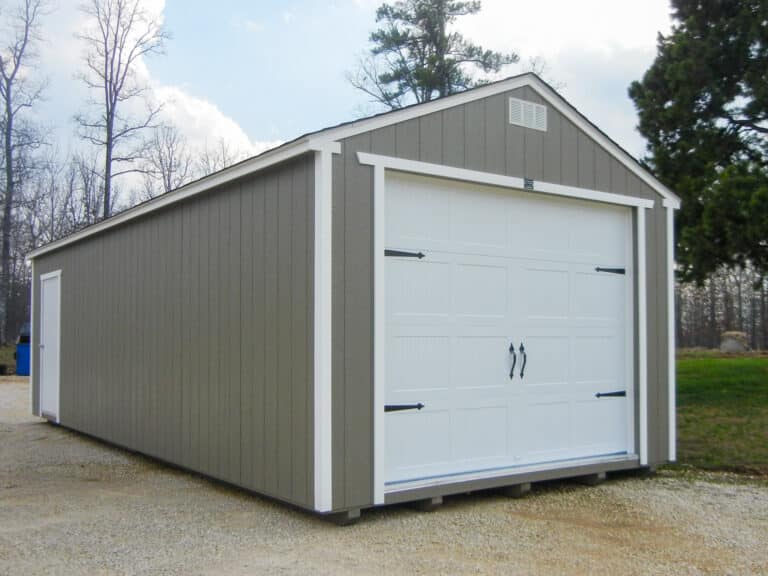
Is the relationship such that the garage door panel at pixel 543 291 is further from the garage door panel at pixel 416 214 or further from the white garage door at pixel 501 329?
the garage door panel at pixel 416 214

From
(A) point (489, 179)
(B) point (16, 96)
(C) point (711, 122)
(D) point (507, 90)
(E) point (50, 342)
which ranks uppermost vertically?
(B) point (16, 96)

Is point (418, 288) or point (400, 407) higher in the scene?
point (418, 288)

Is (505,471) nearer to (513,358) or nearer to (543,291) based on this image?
(513,358)

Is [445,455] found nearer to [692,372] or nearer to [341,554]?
[341,554]

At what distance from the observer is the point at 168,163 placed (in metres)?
24.7

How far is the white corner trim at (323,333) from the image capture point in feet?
16.0

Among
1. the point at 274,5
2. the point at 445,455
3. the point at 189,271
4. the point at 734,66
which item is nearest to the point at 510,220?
the point at 445,455

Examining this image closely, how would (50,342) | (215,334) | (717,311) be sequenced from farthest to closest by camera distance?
(717,311) < (50,342) < (215,334)

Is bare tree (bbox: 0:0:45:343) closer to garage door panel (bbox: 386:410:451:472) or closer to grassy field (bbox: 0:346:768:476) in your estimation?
grassy field (bbox: 0:346:768:476)

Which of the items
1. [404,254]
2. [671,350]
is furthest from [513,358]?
[671,350]

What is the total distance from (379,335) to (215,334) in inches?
66.6

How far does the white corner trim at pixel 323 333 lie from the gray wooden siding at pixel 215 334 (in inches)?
3.8

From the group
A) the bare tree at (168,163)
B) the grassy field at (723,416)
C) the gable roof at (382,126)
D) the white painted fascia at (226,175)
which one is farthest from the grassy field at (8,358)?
the grassy field at (723,416)

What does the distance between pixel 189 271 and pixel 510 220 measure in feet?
8.72
